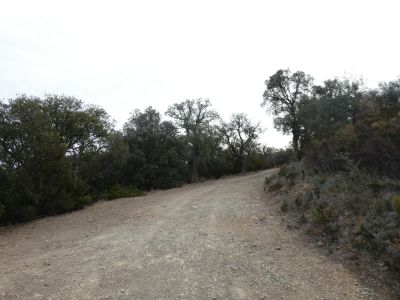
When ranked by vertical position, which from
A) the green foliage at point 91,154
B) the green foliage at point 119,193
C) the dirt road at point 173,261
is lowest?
the dirt road at point 173,261

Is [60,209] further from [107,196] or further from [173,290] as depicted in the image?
[173,290]

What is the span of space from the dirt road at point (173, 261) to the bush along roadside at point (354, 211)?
65cm

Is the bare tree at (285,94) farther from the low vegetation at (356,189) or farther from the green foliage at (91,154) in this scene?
the low vegetation at (356,189)

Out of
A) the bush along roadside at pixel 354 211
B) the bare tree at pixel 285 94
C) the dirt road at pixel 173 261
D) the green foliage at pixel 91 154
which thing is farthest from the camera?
the bare tree at pixel 285 94

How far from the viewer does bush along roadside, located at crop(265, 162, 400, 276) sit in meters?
6.48

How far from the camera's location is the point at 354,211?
8250mm

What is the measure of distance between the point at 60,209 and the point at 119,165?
301 inches

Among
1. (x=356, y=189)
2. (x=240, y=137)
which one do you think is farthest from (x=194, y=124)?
(x=356, y=189)

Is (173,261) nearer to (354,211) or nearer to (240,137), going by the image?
(354,211)

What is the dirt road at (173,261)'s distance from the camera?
18.9 feet

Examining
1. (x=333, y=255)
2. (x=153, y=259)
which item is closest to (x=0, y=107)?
(x=153, y=259)

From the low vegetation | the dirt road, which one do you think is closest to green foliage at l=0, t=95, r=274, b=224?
the dirt road

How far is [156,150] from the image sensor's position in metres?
25.1

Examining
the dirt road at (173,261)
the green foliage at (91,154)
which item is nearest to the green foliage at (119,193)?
the green foliage at (91,154)
